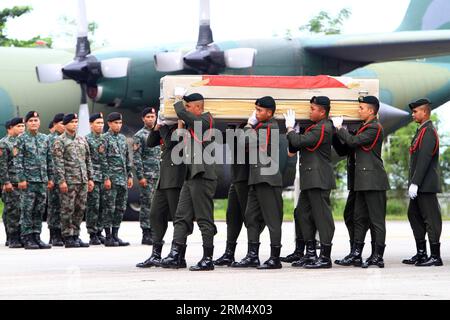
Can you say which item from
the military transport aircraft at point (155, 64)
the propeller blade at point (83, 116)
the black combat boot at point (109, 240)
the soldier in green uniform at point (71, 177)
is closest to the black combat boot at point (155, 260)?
the soldier in green uniform at point (71, 177)

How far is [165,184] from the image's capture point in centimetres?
964

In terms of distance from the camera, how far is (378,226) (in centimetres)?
977

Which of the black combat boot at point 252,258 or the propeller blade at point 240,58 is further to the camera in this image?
the propeller blade at point 240,58

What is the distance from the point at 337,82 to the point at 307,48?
10.2m

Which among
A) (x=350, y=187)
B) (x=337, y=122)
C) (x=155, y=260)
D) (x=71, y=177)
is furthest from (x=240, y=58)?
(x=155, y=260)

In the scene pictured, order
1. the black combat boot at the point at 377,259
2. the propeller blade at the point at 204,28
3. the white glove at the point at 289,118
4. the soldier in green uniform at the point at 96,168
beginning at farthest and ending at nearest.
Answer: the propeller blade at the point at 204,28
the soldier in green uniform at the point at 96,168
the black combat boot at the point at 377,259
the white glove at the point at 289,118

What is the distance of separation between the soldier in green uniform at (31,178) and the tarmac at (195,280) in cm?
79

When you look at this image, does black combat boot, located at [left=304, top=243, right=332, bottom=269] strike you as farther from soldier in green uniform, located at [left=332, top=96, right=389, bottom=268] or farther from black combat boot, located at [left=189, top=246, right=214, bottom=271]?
black combat boot, located at [left=189, top=246, right=214, bottom=271]

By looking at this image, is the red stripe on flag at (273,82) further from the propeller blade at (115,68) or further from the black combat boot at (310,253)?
the propeller blade at (115,68)

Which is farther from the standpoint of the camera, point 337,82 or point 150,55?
point 150,55

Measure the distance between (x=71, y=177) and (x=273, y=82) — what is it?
12.7ft

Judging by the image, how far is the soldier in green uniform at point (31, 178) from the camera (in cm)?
1243
